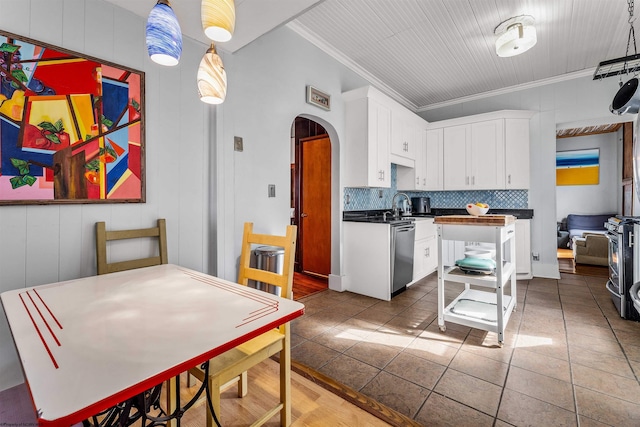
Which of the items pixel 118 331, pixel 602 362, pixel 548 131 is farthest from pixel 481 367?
pixel 548 131

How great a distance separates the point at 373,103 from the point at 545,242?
11.3 ft

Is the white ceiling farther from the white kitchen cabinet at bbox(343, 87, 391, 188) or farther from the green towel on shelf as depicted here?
the green towel on shelf

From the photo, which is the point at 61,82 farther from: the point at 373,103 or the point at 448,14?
the point at 448,14

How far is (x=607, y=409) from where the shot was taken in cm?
156

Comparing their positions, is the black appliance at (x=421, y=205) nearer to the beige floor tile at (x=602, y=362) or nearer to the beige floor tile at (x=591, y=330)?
the beige floor tile at (x=591, y=330)

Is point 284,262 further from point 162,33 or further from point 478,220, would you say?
point 478,220

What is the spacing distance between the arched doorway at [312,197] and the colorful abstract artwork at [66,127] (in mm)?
2612

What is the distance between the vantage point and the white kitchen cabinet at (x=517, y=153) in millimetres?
4328

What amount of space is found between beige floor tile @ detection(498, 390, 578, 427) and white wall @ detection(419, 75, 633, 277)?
3507 mm

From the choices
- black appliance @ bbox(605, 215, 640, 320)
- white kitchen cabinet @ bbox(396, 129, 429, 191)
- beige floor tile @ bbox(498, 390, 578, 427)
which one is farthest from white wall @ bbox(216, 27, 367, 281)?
black appliance @ bbox(605, 215, 640, 320)

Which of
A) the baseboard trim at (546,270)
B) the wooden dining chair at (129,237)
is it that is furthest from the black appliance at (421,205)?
the wooden dining chair at (129,237)

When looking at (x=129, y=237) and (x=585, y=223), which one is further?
(x=585, y=223)

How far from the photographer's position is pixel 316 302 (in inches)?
128

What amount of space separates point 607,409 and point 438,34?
3485 millimetres
